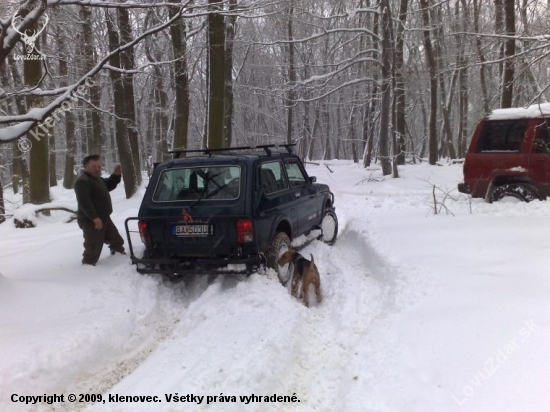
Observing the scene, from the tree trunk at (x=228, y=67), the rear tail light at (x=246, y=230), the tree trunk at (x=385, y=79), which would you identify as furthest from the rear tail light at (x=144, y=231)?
the tree trunk at (x=385, y=79)

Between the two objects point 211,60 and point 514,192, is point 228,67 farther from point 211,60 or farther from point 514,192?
point 514,192

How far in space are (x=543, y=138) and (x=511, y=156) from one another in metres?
0.64

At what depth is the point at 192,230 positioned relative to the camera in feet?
17.8

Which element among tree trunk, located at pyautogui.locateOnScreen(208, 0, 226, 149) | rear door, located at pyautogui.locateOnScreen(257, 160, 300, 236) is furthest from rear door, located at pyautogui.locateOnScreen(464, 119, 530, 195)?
tree trunk, located at pyautogui.locateOnScreen(208, 0, 226, 149)

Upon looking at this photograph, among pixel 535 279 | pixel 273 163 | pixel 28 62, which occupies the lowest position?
pixel 535 279

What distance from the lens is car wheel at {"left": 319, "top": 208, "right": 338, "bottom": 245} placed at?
8.10 meters

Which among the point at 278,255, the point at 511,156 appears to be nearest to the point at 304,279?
the point at 278,255

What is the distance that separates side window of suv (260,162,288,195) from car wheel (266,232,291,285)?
0.68 m

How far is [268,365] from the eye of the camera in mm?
3650

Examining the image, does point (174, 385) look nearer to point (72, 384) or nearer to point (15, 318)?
point (72, 384)

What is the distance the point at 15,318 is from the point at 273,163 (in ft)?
12.8

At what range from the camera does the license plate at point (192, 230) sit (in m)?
5.36

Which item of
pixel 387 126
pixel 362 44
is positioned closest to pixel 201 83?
pixel 362 44

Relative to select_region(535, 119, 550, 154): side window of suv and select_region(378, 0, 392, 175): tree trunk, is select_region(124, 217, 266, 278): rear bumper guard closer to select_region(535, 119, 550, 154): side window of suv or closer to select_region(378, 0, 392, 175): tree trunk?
select_region(535, 119, 550, 154): side window of suv
